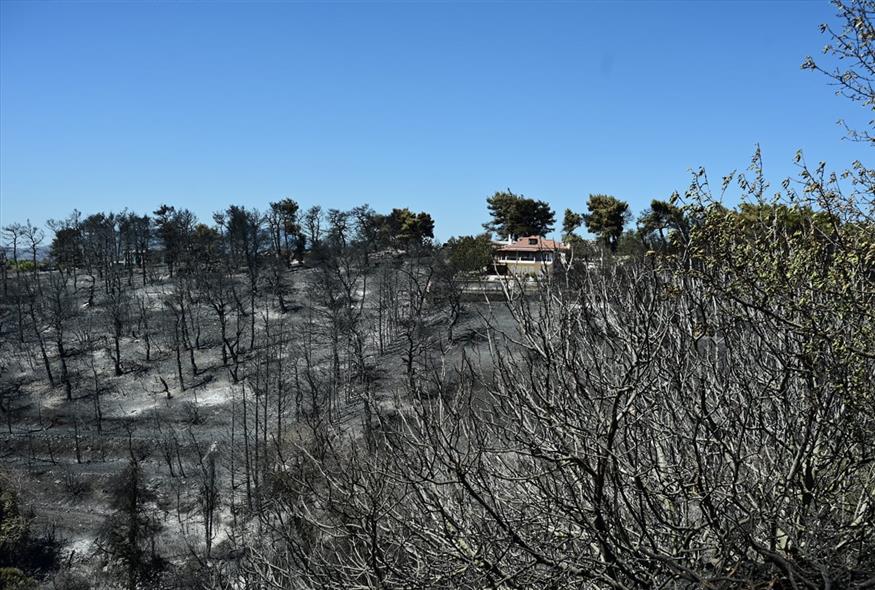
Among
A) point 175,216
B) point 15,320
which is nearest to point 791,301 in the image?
point 15,320

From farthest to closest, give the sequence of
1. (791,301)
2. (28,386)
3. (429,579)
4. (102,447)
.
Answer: (28,386) → (102,447) → (429,579) → (791,301)

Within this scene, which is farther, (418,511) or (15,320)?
(15,320)

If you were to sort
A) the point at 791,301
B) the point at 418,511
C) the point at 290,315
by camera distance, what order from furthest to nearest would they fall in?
the point at 290,315 → the point at 418,511 → the point at 791,301

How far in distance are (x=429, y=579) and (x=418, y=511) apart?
1931 millimetres

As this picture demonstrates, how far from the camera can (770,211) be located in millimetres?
6125

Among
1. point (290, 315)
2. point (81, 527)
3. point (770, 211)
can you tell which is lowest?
point (81, 527)

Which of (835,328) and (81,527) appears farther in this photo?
(81,527)

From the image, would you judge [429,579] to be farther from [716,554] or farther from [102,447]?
[102,447]

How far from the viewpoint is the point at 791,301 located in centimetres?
490

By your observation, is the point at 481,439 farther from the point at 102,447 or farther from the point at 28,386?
the point at 28,386

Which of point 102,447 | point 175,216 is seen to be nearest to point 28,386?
point 102,447

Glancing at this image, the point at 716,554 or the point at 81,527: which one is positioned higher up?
the point at 716,554

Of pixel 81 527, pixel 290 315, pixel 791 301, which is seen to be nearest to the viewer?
pixel 791 301

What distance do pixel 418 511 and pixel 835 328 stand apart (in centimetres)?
569
